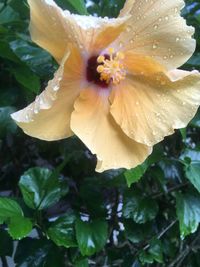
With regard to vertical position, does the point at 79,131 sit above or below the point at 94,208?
above

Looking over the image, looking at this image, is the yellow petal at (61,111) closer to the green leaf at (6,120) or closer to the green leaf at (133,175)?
the green leaf at (133,175)

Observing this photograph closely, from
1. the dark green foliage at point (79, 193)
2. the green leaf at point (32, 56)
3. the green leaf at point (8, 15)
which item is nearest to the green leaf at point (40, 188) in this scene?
the dark green foliage at point (79, 193)

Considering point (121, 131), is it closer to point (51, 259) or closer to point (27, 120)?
point (27, 120)

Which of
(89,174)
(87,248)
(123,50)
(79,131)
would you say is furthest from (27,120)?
(89,174)

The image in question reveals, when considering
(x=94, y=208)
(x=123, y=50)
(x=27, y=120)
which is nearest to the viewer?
(x=27, y=120)

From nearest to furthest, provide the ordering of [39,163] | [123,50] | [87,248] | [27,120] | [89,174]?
[27,120], [123,50], [87,248], [89,174], [39,163]

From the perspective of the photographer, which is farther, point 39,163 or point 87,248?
point 39,163
